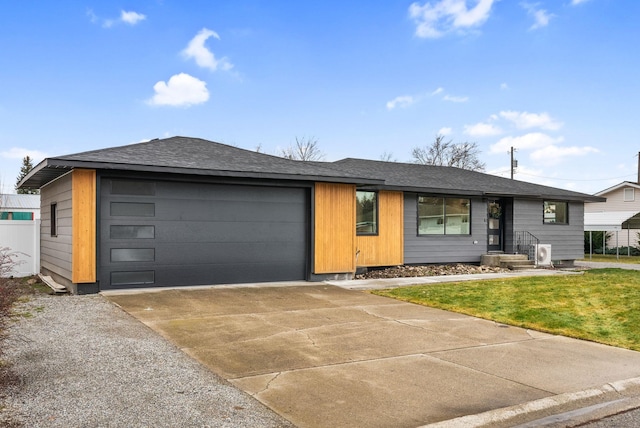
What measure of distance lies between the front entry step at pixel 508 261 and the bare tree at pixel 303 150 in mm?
27890

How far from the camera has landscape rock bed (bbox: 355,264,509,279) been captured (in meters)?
13.9

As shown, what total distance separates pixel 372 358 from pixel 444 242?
1125 centimetres

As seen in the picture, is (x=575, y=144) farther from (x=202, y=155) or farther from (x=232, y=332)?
(x=232, y=332)

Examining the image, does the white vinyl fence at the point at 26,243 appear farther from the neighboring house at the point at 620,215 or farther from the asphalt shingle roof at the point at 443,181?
the neighboring house at the point at 620,215

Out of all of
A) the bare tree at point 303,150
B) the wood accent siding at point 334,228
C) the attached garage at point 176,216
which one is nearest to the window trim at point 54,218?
the attached garage at point 176,216

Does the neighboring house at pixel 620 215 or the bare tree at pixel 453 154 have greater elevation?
the bare tree at pixel 453 154

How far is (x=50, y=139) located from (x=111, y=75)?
6.13 m

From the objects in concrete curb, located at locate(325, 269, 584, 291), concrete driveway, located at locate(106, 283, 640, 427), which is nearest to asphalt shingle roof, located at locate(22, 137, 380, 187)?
concrete curb, located at locate(325, 269, 584, 291)

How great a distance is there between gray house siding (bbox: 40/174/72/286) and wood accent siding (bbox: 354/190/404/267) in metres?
7.50

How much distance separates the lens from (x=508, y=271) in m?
15.9

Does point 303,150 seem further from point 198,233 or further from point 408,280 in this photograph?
point 198,233

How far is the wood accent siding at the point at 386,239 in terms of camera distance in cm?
1422

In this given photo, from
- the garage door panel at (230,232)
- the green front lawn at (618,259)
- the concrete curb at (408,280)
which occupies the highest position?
the garage door panel at (230,232)

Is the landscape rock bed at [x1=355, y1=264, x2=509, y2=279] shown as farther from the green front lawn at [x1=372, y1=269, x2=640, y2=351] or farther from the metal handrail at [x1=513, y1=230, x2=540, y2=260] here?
the green front lawn at [x1=372, y1=269, x2=640, y2=351]
